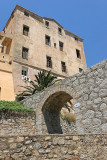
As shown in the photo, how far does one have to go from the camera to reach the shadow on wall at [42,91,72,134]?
819cm

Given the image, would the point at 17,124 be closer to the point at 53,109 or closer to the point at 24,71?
the point at 53,109

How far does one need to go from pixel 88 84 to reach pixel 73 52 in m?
17.9

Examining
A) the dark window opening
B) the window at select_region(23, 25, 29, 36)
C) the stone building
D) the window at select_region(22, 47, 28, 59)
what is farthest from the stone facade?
the window at select_region(23, 25, 29, 36)

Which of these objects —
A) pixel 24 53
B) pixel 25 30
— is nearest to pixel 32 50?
pixel 24 53

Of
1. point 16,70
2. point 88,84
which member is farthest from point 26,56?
point 88,84

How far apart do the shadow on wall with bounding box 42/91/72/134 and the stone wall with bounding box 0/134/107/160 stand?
3.93m

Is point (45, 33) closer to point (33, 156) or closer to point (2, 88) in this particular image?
point (2, 88)

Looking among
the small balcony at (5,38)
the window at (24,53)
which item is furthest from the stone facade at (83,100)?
the small balcony at (5,38)

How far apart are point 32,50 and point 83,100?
45.2 ft

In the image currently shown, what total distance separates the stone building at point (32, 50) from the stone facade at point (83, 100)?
7.07 meters

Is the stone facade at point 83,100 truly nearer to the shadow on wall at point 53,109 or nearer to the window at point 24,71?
the shadow on wall at point 53,109

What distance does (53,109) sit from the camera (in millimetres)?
8836

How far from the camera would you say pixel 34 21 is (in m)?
21.2

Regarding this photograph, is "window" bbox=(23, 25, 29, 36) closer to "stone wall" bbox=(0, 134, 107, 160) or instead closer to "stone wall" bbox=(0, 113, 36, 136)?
"stone wall" bbox=(0, 113, 36, 136)
